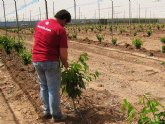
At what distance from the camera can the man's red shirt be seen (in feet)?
17.0

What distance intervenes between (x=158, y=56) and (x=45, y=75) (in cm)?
743

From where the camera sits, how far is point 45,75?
5.58 meters

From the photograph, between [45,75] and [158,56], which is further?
[158,56]

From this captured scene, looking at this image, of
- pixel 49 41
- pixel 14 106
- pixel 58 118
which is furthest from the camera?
pixel 14 106

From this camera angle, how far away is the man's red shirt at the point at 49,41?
5.18 m

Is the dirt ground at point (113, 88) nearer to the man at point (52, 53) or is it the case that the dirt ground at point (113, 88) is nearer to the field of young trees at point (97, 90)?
the field of young trees at point (97, 90)

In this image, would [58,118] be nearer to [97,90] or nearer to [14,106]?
[14,106]

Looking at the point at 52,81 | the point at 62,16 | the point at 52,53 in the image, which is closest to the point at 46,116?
the point at 52,81

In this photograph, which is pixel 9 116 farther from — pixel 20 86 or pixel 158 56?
pixel 158 56

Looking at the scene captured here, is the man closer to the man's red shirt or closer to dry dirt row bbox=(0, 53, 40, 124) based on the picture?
the man's red shirt

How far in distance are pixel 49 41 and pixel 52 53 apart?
192 millimetres

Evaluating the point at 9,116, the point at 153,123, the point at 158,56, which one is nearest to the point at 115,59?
the point at 158,56

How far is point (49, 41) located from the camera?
17.3 feet

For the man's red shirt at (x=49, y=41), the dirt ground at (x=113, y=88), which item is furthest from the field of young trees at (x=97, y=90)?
the man's red shirt at (x=49, y=41)
